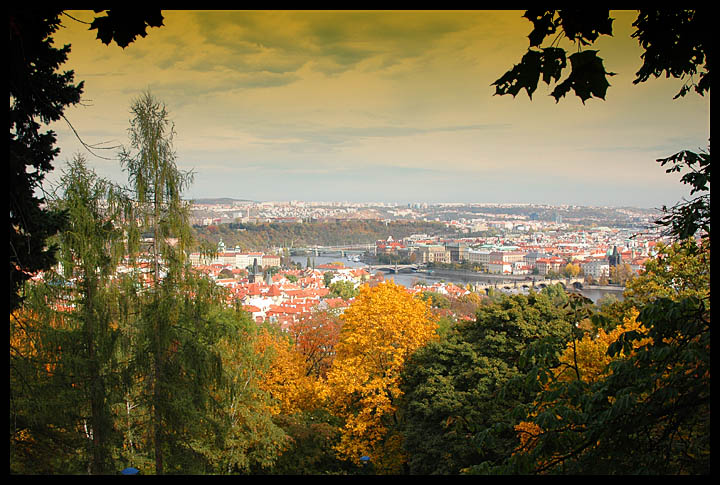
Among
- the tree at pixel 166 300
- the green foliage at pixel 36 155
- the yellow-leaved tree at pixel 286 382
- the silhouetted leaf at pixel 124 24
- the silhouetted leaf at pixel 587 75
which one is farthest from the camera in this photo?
the yellow-leaved tree at pixel 286 382

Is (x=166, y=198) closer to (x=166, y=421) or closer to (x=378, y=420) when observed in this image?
(x=166, y=421)

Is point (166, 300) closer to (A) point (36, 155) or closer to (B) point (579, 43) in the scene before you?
(A) point (36, 155)

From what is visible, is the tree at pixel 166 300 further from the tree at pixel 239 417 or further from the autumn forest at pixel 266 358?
the tree at pixel 239 417

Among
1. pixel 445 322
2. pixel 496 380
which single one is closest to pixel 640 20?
pixel 496 380

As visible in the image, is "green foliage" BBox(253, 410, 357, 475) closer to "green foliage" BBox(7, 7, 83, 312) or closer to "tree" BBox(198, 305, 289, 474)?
"tree" BBox(198, 305, 289, 474)

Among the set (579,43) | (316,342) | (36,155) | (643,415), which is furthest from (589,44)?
(316,342)

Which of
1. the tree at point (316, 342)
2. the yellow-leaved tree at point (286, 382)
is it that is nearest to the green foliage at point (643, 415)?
the yellow-leaved tree at point (286, 382)
